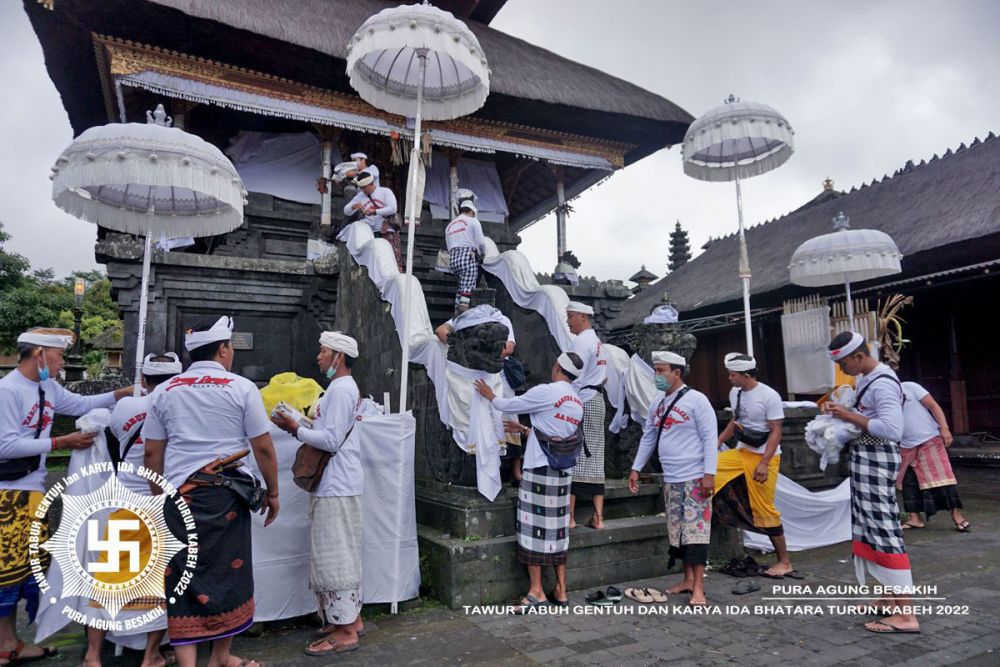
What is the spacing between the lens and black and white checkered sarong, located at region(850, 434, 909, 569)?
12.6 feet

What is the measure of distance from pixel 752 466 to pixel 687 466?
99 centimetres

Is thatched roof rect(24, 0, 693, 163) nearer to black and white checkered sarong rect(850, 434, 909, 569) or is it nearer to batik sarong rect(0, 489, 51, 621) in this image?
batik sarong rect(0, 489, 51, 621)

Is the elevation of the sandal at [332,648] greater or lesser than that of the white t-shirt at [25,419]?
lesser

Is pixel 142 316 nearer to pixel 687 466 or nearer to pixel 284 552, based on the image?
pixel 284 552

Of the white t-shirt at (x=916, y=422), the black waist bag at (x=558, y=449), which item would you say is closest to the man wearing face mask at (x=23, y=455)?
the black waist bag at (x=558, y=449)

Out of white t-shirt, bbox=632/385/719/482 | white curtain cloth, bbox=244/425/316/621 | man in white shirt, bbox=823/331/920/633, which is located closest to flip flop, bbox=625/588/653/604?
white t-shirt, bbox=632/385/719/482

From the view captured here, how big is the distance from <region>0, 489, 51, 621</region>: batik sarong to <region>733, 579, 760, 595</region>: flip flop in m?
4.63

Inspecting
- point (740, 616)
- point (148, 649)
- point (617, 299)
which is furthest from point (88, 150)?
point (617, 299)

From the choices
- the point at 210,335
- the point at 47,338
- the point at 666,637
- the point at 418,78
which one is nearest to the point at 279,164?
the point at 418,78

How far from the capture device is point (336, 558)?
3.61m

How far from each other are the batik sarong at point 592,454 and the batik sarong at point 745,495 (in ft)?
3.20

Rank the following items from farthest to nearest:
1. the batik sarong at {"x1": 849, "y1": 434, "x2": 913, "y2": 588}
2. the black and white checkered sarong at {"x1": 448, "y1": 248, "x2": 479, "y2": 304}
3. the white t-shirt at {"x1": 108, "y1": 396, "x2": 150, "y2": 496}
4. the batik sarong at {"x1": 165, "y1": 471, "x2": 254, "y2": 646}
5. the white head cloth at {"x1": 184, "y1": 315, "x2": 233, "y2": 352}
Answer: the black and white checkered sarong at {"x1": 448, "y1": 248, "x2": 479, "y2": 304}
the batik sarong at {"x1": 849, "y1": 434, "x2": 913, "y2": 588}
the white t-shirt at {"x1": 108, "y1": 396, "x2": 150, "y2": 496}
the white head cloth at {"x1": 184, "y1": 315, "x2": 233, "y2": 352}
the batik sarong at {"x1": 165, "y1": 471, "x2": 254, "y2": 646}

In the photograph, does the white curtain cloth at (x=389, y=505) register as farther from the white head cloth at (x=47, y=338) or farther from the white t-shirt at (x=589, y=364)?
the white head cloth at (x=47, y=338)

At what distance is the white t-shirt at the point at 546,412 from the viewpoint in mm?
4164
